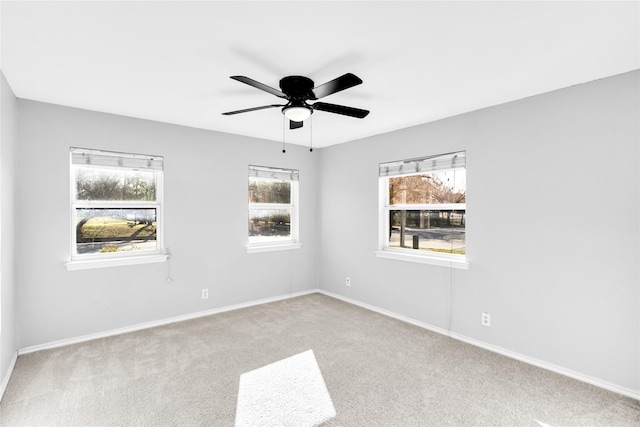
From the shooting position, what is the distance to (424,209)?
3.80 m

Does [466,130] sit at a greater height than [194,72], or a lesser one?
lesser

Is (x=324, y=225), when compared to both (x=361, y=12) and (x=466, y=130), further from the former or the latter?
(x=361, y=12)

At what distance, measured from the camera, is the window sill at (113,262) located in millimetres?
3129

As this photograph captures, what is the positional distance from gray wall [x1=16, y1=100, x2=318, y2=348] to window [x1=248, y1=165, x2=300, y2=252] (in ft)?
0.42

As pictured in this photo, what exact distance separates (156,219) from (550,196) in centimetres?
408

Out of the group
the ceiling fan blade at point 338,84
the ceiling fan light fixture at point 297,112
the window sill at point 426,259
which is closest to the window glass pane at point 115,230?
the ceiling fan light fixture at point 297,112

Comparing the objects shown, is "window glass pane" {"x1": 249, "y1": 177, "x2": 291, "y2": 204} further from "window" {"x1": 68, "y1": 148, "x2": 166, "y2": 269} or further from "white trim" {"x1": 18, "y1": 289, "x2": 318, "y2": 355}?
"white trim" {"x1": 18, "y1": 289, "x2": 318, "y2": 355}

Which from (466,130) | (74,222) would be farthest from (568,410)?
(74,222)

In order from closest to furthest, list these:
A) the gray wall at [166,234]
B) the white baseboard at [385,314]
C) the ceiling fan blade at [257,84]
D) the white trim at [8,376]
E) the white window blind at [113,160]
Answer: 1. the ceiling fan blade at [257,84]
2. the white trim at [8,376]
3. the white baseboard at [385,314]
4. the gray wall at [166,234]
5. the white window blind at [113,160]

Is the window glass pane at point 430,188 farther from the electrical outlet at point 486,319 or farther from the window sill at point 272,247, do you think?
the window sill at point 272,247

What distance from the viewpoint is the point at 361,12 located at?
5.31 ft

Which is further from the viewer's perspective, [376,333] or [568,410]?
[376,333]

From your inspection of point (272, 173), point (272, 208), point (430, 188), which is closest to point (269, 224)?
point (272, 208)

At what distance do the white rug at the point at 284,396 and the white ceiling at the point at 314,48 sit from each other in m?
2.36
